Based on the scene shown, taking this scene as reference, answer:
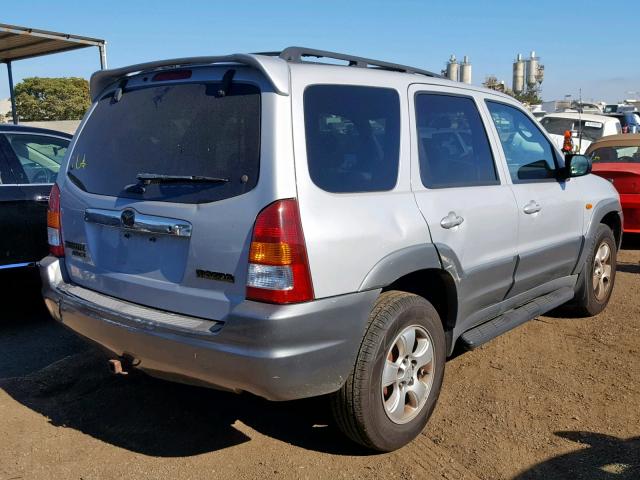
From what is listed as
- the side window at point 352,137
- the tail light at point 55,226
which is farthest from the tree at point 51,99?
the side window at point 352,137

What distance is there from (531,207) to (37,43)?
9.84 metres

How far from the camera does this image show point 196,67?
3.05m

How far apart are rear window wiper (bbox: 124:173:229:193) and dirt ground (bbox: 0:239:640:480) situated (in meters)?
1.05

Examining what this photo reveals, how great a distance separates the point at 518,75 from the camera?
164 feet

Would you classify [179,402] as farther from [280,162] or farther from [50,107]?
[50,107]

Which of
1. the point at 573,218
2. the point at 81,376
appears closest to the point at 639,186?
the point at 573,218

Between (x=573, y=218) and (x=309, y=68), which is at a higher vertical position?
(x=309, y=68)

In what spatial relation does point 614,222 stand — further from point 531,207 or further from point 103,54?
point 103,54

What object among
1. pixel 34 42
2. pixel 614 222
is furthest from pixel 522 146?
pixel 34 42

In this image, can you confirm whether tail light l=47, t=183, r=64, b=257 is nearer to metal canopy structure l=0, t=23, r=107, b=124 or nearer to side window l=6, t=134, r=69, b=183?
side window l=6, t=134, r=69, b=183

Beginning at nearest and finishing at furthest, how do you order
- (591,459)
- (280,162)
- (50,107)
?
1. (280,162)
2. (591,459)
3. (50,107)

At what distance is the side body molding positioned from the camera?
9.59 feet

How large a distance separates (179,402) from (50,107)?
44.5 meters

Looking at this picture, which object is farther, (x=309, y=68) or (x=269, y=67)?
(x=309, y=68)
